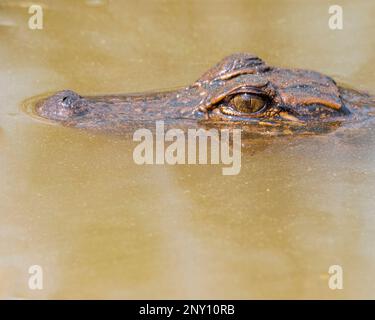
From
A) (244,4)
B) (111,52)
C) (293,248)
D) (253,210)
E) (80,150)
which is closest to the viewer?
(293,248)

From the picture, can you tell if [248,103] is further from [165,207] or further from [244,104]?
[165,207]

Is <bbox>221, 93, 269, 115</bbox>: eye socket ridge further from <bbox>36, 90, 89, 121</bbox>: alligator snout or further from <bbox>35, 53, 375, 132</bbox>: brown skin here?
<bbox>36, 90, 89, 121</bbox>: alligator snout

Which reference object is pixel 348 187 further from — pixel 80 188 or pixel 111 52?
pixel 111 52

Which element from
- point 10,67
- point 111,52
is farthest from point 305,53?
point 10,67

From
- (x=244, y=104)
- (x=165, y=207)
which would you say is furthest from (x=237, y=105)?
(x=165, y=207)

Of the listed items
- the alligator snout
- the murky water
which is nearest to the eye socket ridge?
the murky water

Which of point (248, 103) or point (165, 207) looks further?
point (248, 103)

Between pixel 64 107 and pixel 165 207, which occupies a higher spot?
pixel 64 107
